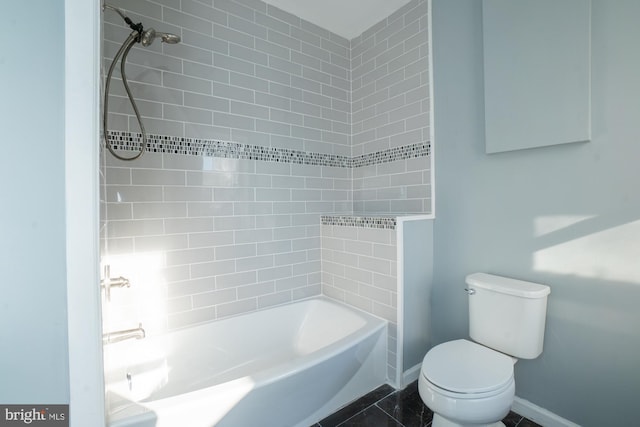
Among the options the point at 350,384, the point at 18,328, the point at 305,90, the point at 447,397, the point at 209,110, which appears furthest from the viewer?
the point at 305,90

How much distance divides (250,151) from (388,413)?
190 centimetres

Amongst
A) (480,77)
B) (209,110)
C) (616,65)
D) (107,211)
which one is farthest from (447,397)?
(209,110)

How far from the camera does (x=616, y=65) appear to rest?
52.8 inches

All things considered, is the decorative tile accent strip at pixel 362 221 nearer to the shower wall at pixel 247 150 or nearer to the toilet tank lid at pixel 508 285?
the shower wall at pixel 247 150

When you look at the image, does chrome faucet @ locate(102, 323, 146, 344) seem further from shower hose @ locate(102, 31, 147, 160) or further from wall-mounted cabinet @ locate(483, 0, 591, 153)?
A: wall-mounted cabinet @ locate(483, 0, 591, 153)

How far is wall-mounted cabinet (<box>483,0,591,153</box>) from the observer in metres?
1.42

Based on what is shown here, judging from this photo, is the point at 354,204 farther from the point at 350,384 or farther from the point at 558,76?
the point at 558,76

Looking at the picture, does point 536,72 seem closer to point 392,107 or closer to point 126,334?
point 392,107

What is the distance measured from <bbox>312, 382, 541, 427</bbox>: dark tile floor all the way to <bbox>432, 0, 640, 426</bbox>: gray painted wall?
449 mm

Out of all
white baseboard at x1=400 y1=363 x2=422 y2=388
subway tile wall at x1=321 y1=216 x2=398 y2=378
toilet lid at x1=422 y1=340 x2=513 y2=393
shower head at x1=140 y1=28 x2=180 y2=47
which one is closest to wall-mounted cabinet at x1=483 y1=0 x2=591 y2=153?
subway tile wall at x1=321 y1=216 x2=398 y2=378

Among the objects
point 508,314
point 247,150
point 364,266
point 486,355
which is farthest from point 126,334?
point 508,314

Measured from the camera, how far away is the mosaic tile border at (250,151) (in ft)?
5.62

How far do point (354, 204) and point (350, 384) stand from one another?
1466 millimetres

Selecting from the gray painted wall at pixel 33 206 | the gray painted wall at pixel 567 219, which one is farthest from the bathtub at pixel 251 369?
the gray painted wall at pixel 567 219
